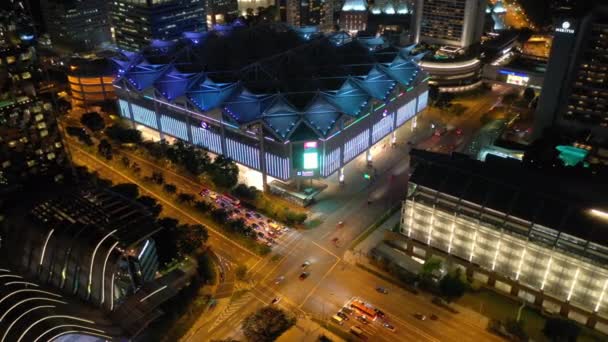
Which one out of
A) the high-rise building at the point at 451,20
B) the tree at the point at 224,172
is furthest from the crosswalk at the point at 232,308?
the high-rise building at the point at 451,20

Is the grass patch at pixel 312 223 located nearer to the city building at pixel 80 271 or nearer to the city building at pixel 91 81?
the city building at pixel 80 271

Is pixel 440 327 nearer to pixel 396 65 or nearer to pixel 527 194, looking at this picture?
pixel 527 194

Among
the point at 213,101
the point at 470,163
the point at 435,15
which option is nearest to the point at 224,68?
the point at 213,101

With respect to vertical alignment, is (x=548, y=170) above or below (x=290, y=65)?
below

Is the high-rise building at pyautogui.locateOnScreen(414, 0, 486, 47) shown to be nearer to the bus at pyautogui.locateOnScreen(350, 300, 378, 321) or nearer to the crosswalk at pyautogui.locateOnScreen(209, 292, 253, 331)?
the bus at pyautogui.locateOnScreen(350, 300, 378, 321)

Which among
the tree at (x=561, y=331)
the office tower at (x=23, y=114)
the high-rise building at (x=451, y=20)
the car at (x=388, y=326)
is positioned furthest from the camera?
the high-rise building at (x=451, y=20)

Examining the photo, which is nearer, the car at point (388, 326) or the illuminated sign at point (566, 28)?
the car at point (388, 326)

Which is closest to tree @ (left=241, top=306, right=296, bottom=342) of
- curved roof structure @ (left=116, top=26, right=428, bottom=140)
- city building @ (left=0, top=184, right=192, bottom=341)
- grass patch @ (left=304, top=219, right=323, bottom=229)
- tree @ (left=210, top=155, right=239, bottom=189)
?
city building @ (left=0, top=184, right=192, bottom=341)
